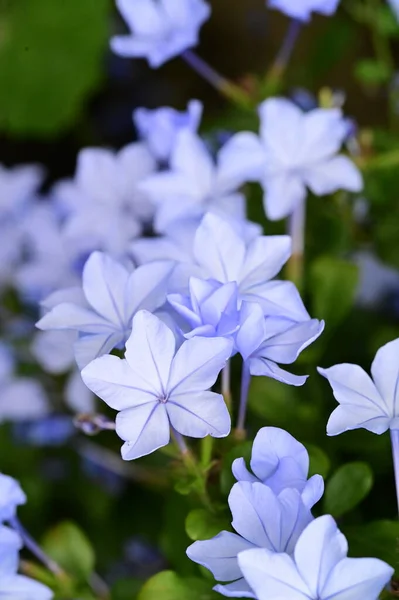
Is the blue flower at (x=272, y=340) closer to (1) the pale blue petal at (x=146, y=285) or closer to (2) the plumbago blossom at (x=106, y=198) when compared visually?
(1) the pale blue petal at (x=146, y=285)

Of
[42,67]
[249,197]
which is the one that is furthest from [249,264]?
[42,67]

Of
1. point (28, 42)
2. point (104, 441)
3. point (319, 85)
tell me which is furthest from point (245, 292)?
point (28, 42)

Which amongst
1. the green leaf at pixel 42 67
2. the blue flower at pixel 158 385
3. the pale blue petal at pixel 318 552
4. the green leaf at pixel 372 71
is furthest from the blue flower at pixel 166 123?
the green leaf at pixel 42 67

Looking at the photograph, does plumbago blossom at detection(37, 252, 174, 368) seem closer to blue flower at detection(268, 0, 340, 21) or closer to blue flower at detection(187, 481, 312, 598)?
blue flower at detection(187, 481, 312, 598)

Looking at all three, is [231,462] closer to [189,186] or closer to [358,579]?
[358,579]

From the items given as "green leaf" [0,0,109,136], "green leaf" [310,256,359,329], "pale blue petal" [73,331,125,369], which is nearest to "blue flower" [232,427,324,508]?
"pale blue petal" [73,331,125,369]

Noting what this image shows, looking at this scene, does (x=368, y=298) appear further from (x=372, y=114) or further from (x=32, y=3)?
(x=32, y=3)

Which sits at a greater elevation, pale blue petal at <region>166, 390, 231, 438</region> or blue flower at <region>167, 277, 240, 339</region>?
blue flower at <region>167, 277, 240, 339</region>
